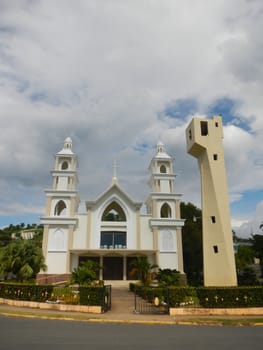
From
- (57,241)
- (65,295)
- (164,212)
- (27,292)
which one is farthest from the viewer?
(164,212)

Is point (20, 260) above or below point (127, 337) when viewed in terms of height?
above

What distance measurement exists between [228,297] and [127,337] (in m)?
7.33

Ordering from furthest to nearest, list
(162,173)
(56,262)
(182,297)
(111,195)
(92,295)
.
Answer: (162,173)
(111,195)
(56,262)
(92,295)
(182,297)

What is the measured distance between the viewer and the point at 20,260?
19469 millimetres

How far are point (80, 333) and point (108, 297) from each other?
22.8 feet

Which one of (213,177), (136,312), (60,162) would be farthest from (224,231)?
(60,162)

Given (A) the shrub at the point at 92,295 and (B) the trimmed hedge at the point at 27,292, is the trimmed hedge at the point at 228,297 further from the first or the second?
(B) the trimmed hedge at the point at 27,292

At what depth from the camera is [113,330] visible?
9.48 m

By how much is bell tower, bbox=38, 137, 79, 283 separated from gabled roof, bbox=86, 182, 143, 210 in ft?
7.22

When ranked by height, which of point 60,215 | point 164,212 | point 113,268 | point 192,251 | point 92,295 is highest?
point 164,212

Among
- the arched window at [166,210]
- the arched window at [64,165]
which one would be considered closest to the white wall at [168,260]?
the arched window at [166,210]

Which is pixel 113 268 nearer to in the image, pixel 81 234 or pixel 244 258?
pixel 81 234

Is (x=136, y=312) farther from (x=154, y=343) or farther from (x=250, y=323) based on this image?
(x=154, y=343)

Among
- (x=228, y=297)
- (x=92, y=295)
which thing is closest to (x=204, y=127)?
(x=228, y=297)
